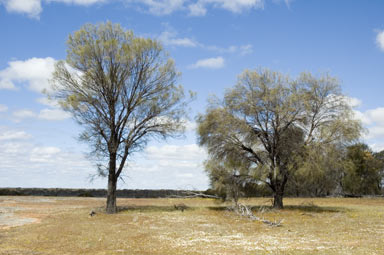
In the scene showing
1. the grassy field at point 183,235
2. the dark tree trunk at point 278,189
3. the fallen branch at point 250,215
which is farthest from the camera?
the dark tree trunk at point 278,189

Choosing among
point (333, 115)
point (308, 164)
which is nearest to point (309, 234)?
point (308, 164)

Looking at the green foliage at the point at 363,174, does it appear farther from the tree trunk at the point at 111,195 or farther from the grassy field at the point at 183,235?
the tree trunk at the point at 111,195

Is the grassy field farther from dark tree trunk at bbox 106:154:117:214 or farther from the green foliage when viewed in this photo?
the green foliage

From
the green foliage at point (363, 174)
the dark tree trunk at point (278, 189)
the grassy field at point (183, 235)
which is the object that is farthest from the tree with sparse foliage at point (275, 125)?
the green foliage at point (363, 174)

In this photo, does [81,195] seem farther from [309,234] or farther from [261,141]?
[309,234]

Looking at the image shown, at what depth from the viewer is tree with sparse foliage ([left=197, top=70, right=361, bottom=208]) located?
28.1 metres

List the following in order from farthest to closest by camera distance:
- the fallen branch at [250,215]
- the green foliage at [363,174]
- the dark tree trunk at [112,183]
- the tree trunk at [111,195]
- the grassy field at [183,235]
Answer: the green foliage at [363,174] → the dark tree trunk at [112,183] → the tree trunk at [111,195] → the fallen branch at [250,215] → the grassy field at [183,235]

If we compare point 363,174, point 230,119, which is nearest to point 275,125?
point 230,119

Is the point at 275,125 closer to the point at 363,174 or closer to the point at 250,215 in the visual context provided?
the point at 250,215

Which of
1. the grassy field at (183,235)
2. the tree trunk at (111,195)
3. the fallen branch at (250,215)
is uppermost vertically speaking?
the tree trunk at (111,195)

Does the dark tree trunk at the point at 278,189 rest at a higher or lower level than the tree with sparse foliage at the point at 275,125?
lower

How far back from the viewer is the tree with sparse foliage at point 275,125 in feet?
92.3

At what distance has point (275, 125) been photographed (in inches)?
1136

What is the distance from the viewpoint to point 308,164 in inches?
1048
